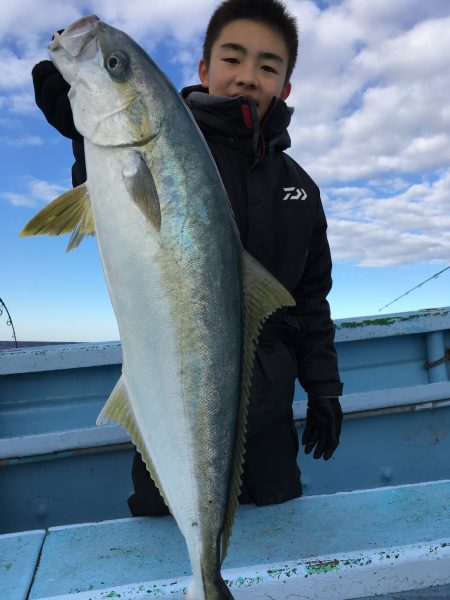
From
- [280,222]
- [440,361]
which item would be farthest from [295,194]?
[440,361]

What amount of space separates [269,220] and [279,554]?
1.58 m

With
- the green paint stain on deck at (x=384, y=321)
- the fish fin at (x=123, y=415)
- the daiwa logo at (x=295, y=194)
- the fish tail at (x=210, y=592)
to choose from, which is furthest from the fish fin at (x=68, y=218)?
the green paint stain on deck at (x=384, y=321)

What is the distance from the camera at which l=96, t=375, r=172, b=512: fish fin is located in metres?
1.84

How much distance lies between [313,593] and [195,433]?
32.6 inches

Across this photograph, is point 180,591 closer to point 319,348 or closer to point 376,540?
point 376,540

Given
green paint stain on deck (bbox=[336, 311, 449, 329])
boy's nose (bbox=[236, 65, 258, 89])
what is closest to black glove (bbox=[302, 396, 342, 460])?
boy's nose (bbox=[236, 65, 258, 89])

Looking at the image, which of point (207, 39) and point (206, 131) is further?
point (207, 39)

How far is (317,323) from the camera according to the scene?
3043 mm

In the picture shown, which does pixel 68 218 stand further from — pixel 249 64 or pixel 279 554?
pixel 279 554

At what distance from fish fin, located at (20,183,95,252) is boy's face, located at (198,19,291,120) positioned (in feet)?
4.11

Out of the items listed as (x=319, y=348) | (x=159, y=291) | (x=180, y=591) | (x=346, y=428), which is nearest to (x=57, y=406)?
(x=346, y=428)

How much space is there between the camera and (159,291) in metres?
1.71

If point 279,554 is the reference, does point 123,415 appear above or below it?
above

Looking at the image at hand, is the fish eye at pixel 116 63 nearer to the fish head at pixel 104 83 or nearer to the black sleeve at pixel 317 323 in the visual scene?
the fish head at pixel 104 83
